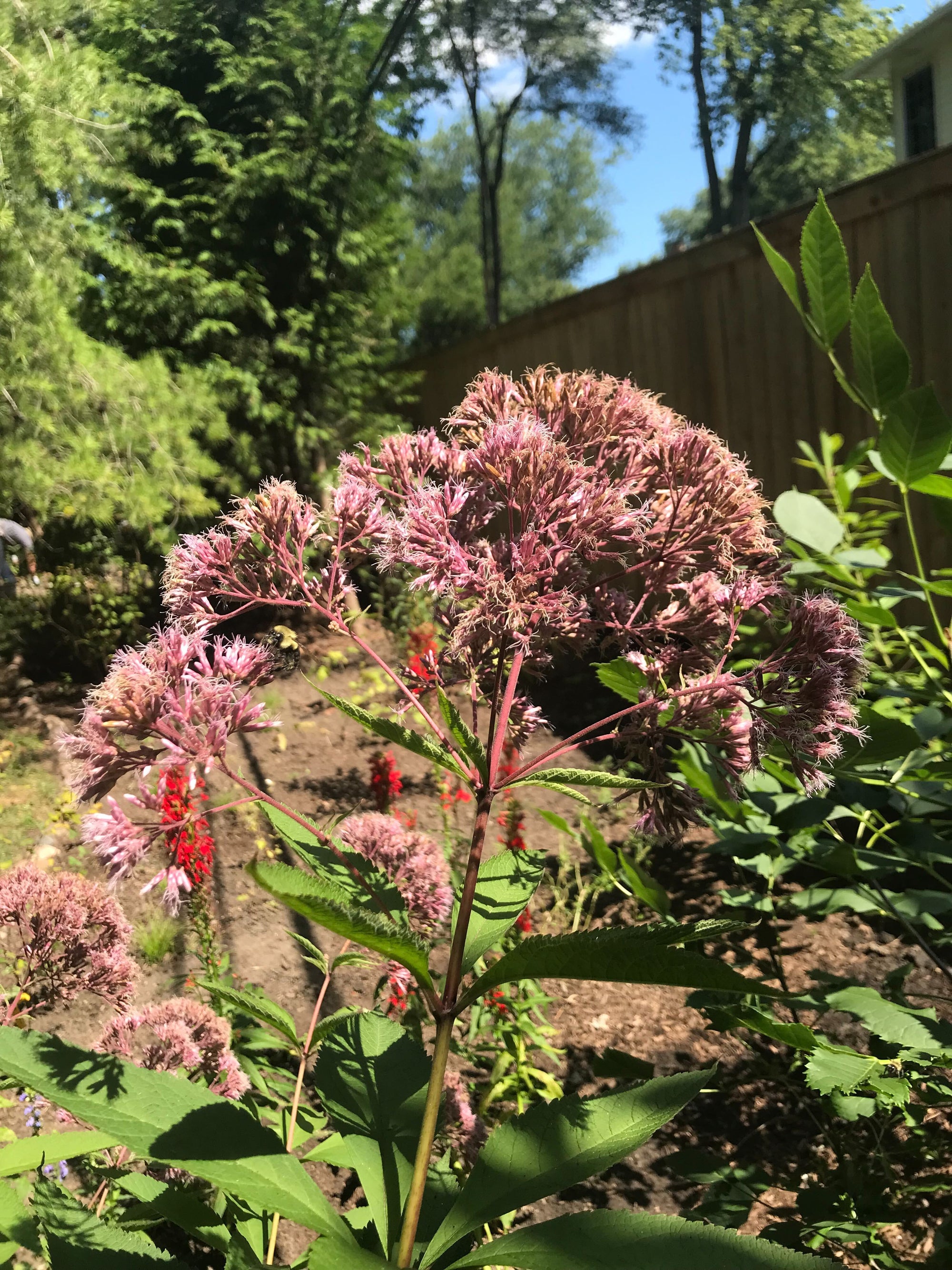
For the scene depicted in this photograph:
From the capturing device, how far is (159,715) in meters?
0.80

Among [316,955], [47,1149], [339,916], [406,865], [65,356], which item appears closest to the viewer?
[339,916]

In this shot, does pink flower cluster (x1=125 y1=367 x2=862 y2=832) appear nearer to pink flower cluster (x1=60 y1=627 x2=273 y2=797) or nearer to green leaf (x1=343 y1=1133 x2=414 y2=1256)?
pink flower cluster (x1=60 y1=627 x2=273 y2=797)

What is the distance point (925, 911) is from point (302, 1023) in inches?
79.3

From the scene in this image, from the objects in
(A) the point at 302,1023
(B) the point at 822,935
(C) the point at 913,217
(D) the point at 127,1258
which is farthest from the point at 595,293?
(D) the point at 127,1258

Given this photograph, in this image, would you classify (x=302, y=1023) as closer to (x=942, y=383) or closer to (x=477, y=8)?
(x=942, y=383)

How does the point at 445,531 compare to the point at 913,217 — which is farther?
the point at 913,217

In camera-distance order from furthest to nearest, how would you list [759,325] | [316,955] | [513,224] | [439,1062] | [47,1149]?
1. [513,224]
2. [759,325]
3. [316,955]
4. [47,1149]
5. [439,1062]

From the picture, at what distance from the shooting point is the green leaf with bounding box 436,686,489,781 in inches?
31.0

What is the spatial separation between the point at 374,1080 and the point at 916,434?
2.50ft

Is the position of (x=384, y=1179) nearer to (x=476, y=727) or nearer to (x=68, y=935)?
(x=476, y=727)

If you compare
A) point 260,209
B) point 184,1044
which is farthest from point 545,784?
point 260,209

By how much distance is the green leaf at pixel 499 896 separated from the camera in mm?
786

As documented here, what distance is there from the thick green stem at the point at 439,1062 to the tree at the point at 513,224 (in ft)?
56.2

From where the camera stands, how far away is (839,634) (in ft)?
2.78
